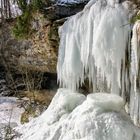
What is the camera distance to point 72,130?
16.9 ft

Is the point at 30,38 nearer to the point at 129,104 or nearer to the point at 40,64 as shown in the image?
the point at 40,64

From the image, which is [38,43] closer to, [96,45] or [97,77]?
[97,77]

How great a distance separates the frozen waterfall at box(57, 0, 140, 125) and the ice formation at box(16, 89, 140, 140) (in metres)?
0.47

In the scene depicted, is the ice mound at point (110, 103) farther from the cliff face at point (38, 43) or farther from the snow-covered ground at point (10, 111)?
the snow-covered ground at point (10, 111)

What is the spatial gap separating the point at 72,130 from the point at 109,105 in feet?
1.70

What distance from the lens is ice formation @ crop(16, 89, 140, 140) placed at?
193 inches

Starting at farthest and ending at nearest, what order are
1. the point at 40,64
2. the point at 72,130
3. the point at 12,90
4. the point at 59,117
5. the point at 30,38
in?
the point at 12,90 → the point at 40,64 → the point at 30,38 → the point at 59,117 → the point at 72,130

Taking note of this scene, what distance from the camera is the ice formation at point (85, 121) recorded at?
4902 mm

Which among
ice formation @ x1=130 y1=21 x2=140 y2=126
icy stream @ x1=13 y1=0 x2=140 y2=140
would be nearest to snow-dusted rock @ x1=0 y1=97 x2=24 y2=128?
icy stream @ x1=13 y1=0 x2=140 y2=140

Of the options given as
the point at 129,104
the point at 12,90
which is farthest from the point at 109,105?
the point at 12,90

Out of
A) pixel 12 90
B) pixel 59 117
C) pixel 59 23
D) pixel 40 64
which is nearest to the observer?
pixel 59 117

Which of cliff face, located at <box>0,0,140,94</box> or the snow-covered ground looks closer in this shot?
cliff face, located at <box>0,0,140,94</box>

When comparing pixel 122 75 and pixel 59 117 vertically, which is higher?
pixel 122 75

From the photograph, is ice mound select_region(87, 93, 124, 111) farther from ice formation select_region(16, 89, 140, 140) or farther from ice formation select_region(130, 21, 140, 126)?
ice formation select_region(130, 21, 140, 126)
